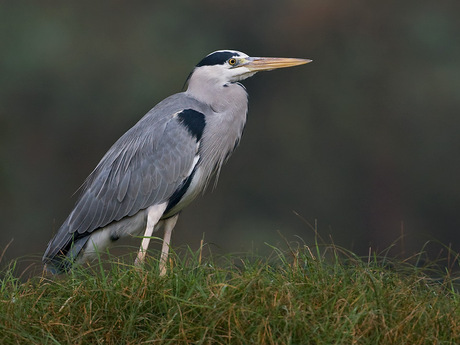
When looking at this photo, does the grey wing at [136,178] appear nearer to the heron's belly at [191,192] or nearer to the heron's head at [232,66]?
the heron's belly at [191,192]

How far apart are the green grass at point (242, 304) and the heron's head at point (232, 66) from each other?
47.4 inches

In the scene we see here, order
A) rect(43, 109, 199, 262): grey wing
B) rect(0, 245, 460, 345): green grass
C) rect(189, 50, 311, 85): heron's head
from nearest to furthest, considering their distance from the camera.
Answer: rect(0, 245, 460, 345): green grass < rect(43, 109, 199, 262): grey wing < rect(189, 50, 311, 85): heron's head

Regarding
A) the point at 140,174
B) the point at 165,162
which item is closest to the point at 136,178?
the point at 140,174

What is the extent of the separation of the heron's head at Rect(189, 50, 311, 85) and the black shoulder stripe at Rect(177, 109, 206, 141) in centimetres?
17

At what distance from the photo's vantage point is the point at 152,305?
2.42 meters

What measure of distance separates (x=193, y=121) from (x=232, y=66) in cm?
30

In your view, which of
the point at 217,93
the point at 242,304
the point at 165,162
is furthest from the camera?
the point at 217,93

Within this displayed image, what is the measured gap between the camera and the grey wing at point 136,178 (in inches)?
140

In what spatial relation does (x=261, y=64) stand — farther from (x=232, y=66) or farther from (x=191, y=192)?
(x=191, y=192)

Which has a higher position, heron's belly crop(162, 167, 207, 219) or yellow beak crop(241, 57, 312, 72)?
yellow beak crop(241, 57, 312, 72)

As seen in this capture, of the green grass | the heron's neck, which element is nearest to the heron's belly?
the heron's neck

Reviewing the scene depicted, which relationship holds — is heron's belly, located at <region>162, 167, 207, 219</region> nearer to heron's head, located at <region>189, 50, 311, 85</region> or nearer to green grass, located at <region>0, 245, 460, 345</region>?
heron's head, located at <region>189, 50, 311, 85</region>

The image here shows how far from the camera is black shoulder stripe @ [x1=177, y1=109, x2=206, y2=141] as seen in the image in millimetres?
3594

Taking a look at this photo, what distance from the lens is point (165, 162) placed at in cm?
358
